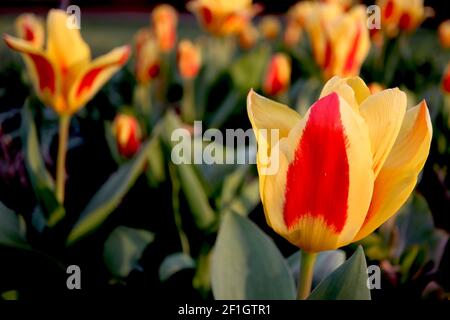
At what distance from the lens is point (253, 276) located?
1.88 ft

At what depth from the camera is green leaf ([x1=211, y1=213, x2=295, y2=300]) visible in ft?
1.87

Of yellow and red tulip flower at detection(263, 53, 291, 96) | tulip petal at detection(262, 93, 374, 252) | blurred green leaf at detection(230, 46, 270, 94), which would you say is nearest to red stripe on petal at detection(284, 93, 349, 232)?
Answer: tulip petal at detection(262, 93, 374, 252)

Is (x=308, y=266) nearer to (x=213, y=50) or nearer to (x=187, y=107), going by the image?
(x=187, y=107)

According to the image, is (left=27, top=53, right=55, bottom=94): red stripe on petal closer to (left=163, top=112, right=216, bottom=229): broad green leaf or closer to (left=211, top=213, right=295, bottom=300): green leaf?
(left=163, top=112, right=216, bottom=229): broad green leaf

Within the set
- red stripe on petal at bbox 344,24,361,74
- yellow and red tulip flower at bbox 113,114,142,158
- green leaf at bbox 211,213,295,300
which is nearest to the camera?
green leaf at bbox 211,213,295,300

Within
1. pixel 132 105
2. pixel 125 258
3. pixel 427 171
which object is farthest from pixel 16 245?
pixel 132 105

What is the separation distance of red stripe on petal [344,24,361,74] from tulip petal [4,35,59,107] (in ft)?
1.67

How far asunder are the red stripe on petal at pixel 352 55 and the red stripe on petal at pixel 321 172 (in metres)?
0.67

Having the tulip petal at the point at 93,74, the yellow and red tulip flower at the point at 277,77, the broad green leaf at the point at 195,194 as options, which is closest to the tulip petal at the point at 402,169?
the broad green leaf at the point at 195,194

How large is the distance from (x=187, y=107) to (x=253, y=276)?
0.89 meters

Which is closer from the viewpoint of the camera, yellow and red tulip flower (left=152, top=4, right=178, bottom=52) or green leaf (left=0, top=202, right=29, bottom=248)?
green leaf (left=0, top=202, right=29, bottom=248)

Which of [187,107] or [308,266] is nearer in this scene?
[308,266]

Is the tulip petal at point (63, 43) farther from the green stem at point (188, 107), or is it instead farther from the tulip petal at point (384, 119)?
the green stem at point (188, 107)
